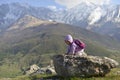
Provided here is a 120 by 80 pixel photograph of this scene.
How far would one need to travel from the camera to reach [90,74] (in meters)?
29.2

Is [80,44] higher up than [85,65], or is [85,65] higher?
[80,44]

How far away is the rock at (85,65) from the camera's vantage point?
29.1 m

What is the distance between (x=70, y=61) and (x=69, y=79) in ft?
6.39

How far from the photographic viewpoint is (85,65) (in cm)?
2925

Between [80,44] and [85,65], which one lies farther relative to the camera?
[80,44]

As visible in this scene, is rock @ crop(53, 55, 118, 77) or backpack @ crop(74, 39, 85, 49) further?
backpack @ crop(74, 39, 85, 49)

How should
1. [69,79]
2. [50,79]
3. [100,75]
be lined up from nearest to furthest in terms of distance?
1. [69,79]
2. [100,75]
3. [50,79]

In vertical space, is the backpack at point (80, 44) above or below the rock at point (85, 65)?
above

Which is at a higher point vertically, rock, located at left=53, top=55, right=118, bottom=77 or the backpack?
the backpack

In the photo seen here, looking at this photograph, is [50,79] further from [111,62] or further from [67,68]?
Result: [111,62]

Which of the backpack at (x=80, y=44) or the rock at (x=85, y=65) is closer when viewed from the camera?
the rock at (x=85, y=65)

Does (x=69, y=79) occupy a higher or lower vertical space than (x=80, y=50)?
lower

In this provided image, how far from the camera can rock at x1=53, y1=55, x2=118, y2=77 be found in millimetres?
29103

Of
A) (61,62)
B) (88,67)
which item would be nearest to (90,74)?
(88,67)
